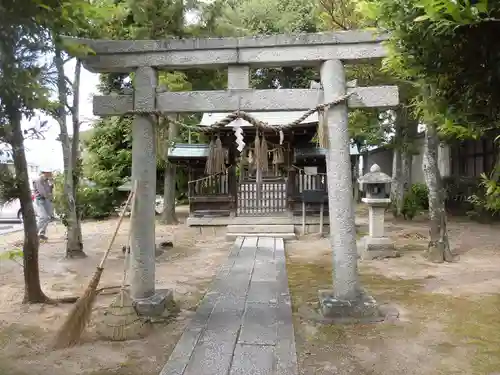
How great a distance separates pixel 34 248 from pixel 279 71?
19.2 metres

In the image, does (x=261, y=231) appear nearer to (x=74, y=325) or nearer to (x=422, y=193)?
(x=74, y=325)

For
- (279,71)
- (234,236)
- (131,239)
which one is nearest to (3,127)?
(131,239)

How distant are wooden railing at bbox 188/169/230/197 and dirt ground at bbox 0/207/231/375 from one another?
3671 millimetres

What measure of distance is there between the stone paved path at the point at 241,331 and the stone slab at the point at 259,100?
2633mm

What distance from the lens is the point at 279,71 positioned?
2283 cm

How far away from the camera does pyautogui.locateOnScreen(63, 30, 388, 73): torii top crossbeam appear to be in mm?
5129

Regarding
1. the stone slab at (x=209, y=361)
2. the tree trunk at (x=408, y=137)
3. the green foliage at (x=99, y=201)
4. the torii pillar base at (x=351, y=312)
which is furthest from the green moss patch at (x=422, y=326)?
the green foliage at (x=99, y=201)

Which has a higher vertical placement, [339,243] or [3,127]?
[3,127]

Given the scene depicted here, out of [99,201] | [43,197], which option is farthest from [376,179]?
[99,201]

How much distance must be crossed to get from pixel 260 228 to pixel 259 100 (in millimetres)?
7719

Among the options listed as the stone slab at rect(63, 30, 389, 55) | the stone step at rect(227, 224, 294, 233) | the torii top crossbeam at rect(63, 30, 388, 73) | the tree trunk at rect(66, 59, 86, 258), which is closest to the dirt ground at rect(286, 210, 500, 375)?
the stone step at rect(227, 224, 294, 233)

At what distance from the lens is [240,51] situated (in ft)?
17.1

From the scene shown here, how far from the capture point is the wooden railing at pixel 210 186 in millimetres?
15266

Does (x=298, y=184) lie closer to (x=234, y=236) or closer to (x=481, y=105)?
(x=234, y=236)
